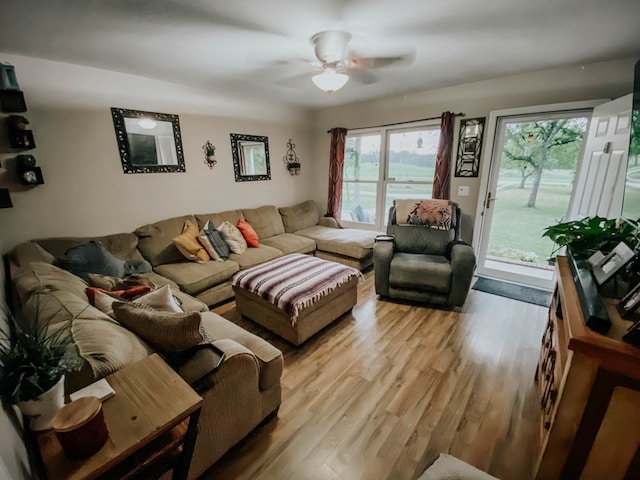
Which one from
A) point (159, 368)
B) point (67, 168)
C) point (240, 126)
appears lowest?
point (159, 368)

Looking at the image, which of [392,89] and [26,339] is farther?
[392,89]

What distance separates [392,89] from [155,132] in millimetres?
2841

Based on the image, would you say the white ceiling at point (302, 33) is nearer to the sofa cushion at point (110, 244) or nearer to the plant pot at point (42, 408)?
the sofa cushion at point (110, 244)

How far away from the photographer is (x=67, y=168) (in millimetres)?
2457

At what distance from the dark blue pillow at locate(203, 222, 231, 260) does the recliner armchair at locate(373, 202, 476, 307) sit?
1703 mm

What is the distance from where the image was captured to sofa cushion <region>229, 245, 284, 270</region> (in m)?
3.01

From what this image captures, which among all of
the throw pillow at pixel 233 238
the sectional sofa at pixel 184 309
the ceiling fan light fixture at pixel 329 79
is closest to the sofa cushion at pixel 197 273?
the sectional sofa at pixel 184 309

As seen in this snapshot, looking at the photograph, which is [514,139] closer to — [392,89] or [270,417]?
[392,89]

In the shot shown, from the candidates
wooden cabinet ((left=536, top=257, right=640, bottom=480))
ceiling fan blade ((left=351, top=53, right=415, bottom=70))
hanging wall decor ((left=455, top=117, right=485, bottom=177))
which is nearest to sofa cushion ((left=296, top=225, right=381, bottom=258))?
hanging wall decor ((left=455, top=117, right=485, bottom=177))

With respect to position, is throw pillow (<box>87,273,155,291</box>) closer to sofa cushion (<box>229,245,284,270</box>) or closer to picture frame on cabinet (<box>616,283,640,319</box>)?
sofa cushion (<box>229,245,284,270</box>)

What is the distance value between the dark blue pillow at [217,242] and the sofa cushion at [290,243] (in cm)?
68

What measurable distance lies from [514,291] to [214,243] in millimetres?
3477

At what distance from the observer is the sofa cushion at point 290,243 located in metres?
3.55

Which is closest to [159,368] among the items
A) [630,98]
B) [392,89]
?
[630,98]
